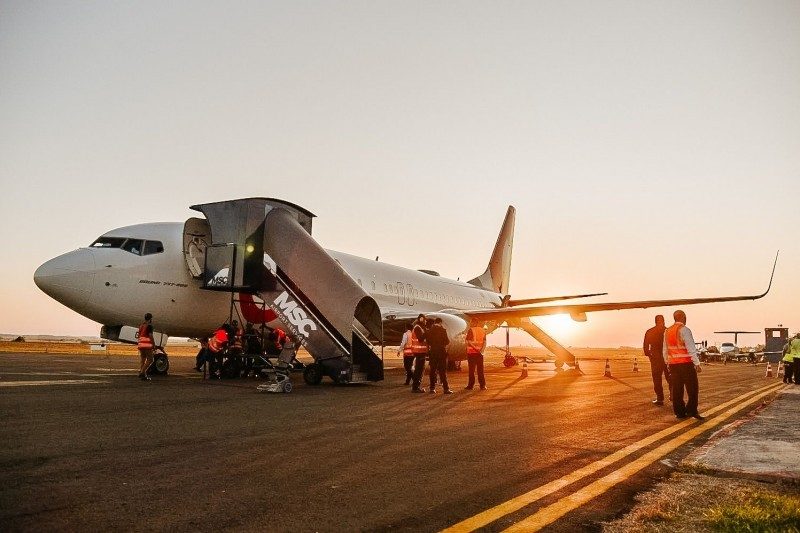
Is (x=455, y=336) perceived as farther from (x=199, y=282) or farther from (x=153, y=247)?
(x=153, y=247)

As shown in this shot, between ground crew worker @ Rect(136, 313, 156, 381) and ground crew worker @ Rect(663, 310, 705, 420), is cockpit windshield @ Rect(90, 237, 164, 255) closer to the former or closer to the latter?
ground crew worker @ Rect(136, 313, 156, 381)

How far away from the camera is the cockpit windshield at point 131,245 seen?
51.7 feet

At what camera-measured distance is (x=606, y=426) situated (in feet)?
27.4

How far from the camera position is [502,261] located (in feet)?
133

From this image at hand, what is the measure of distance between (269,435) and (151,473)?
2.06 m

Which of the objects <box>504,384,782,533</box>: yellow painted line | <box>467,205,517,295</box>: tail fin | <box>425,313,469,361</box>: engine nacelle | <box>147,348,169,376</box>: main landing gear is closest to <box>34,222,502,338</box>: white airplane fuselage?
<box>147,348,169,376</box>: main landing gear

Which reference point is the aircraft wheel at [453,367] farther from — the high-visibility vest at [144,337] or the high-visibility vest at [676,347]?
the high-visibility vest at [676,347]

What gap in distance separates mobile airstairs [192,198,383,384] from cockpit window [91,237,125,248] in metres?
2.18

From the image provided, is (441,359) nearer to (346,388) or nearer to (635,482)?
(346,388)

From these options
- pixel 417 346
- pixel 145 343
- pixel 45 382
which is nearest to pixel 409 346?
pixel 417 346

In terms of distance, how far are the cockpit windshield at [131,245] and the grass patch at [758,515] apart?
14.9 metres

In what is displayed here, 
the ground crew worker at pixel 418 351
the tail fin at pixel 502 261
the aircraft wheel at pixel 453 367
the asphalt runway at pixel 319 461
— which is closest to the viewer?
the asphalt runway at pixel 319 461

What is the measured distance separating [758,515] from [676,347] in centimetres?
700

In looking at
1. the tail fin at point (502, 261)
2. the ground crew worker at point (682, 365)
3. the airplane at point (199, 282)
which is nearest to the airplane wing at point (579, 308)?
the airplane at point (199, 282)
